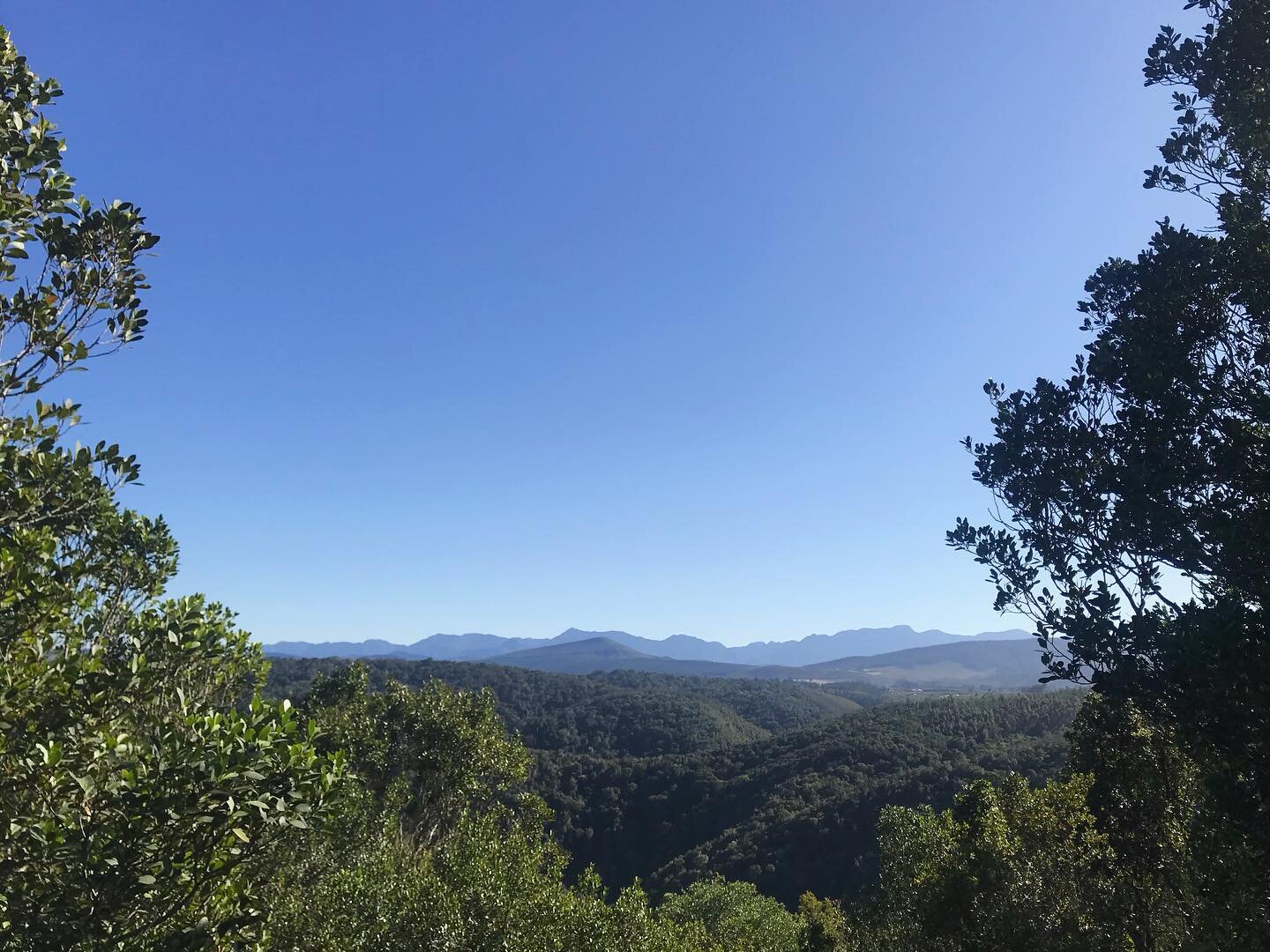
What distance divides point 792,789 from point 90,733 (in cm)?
13839

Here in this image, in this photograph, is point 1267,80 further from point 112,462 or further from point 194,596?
point 194,596

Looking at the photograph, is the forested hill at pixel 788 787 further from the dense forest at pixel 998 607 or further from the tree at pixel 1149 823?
the tree at pixel 1149 823

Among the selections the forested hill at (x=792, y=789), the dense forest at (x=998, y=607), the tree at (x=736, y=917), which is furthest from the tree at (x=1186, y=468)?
the forested hill at (x=792, y=789)

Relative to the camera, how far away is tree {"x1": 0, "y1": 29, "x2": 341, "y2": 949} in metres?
5.75

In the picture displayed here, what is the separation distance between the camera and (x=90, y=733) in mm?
8039

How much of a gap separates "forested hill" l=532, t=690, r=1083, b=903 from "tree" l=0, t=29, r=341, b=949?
96503mm

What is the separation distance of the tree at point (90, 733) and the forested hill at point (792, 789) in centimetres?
9650

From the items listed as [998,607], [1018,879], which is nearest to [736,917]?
[1018,879]

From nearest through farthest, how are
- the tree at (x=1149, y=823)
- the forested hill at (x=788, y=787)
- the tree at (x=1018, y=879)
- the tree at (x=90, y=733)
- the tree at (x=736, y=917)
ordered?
the tree at (x=90, y=733) < the tree at (x=1149, y=823) < the tree at (x=1018, y=879) < the tree at (x=736, y=917) < the forested hill at (x=788, y=787)

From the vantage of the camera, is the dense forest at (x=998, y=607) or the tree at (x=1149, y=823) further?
the tree at (x=1149, y=823)

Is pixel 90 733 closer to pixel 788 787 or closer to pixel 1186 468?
pixel 1186 468

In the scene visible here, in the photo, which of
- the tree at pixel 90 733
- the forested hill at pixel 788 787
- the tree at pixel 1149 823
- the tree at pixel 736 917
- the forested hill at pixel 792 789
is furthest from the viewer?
the forested hill at pixel 788 787

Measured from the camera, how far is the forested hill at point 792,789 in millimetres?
100000

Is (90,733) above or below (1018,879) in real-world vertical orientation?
above
